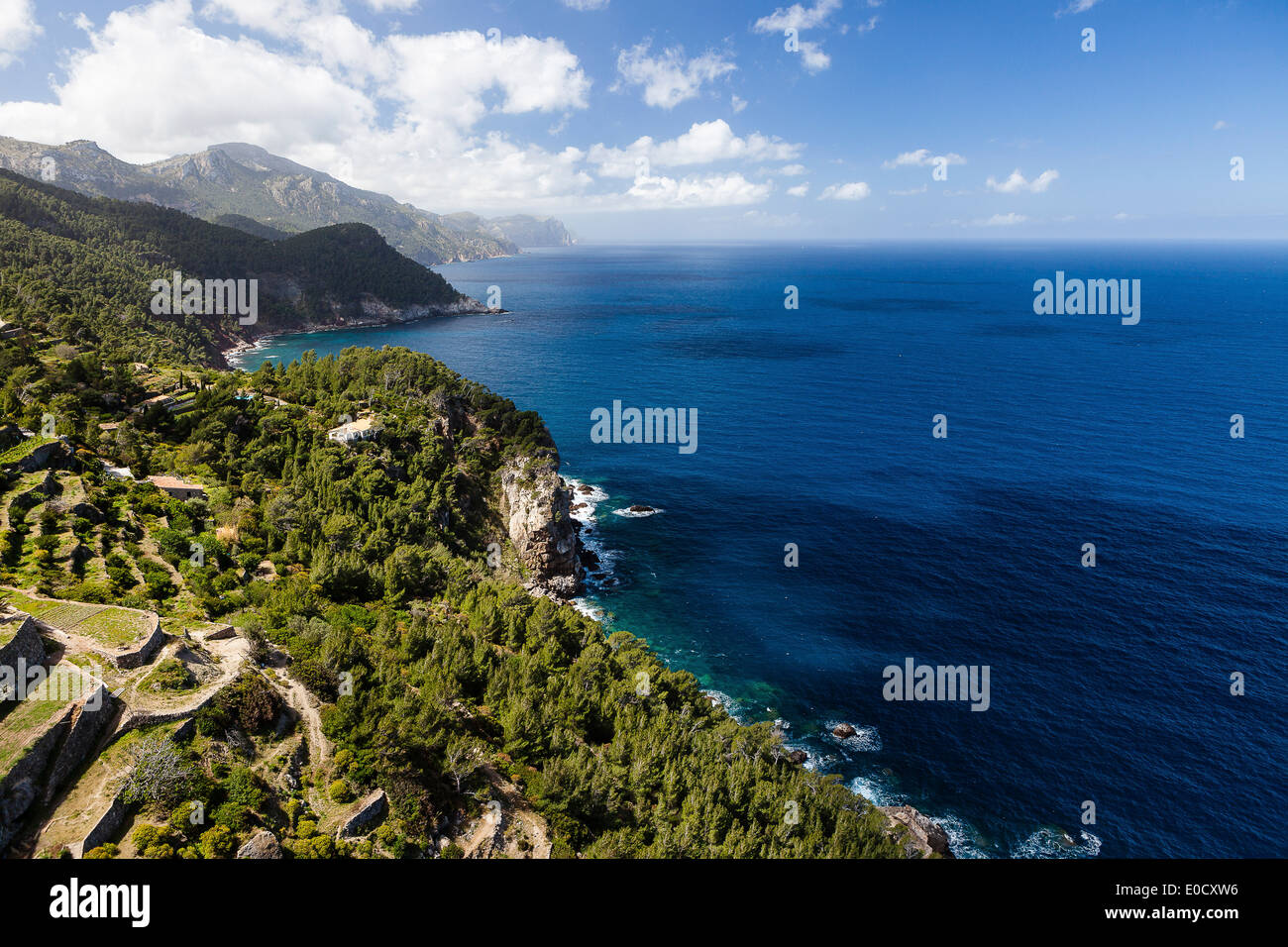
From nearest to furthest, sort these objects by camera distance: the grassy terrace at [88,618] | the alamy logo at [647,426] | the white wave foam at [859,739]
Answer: the grassy terrace at [88,618]
the white wave foam at [859,739]
the alamy logo at [647,426]

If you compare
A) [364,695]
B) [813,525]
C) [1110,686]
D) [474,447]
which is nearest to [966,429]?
[813,525]

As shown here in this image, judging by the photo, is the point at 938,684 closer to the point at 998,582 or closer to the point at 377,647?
the point at 998,582

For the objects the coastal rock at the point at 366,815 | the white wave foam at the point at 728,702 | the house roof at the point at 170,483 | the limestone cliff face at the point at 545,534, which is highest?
the house roof at the point at 170,483

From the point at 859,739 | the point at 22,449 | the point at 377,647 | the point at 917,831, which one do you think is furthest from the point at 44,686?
the point at 859,739

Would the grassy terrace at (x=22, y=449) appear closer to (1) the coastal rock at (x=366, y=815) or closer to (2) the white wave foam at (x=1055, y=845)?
(1) the coastal rock at (x=366, y=815)
